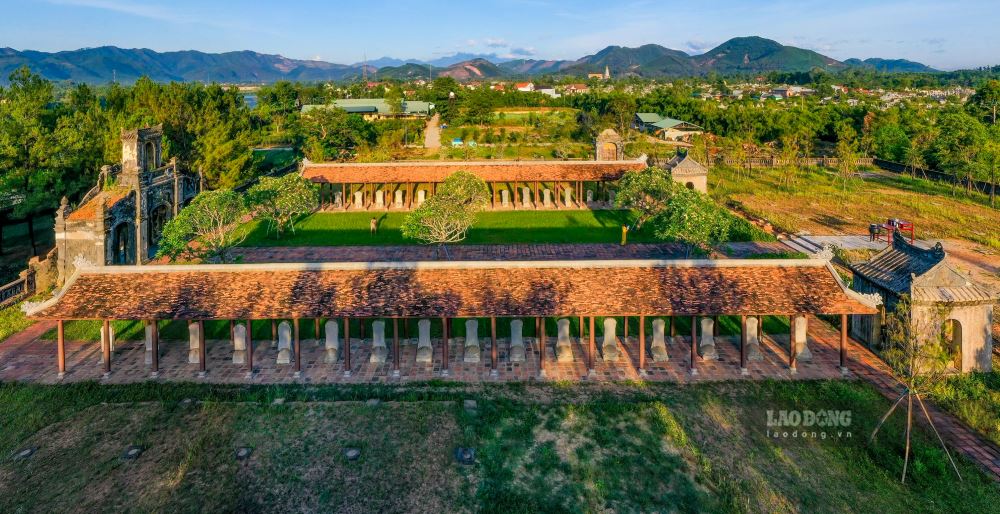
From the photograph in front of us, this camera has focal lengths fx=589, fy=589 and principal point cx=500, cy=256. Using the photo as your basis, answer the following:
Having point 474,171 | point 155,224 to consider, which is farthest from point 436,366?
point 474,171

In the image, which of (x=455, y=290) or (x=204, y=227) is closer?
(x=455, y=290)

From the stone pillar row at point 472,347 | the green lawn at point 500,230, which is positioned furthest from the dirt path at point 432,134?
the stone pillar row at point 472,347

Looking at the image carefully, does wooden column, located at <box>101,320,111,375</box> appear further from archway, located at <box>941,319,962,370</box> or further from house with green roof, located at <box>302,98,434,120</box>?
house with green roof, located at <box>302,98,434,120</box>

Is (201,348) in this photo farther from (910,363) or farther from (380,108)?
(380,108)

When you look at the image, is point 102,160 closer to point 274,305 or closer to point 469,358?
point 274,305


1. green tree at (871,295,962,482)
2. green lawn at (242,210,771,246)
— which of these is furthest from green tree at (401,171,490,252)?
green tree at (871,295,962,482)

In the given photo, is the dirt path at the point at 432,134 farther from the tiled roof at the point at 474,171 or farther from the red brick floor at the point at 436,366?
the red brick floor at the point at 436,366

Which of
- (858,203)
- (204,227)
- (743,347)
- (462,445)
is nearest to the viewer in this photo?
(462,445)
